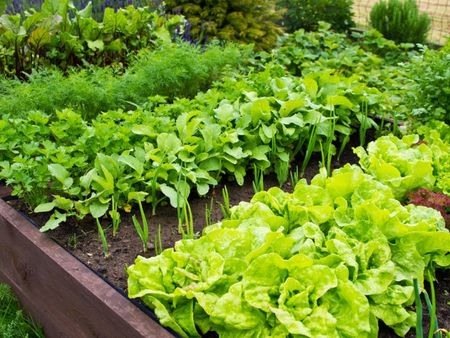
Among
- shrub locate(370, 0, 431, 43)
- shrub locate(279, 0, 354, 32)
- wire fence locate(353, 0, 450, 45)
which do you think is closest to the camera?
shrub locate(370, 0, 431, 43)

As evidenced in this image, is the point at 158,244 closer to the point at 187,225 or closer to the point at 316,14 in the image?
the point at 187,225

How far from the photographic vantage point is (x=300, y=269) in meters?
2.02

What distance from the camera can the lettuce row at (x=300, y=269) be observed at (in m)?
1.96

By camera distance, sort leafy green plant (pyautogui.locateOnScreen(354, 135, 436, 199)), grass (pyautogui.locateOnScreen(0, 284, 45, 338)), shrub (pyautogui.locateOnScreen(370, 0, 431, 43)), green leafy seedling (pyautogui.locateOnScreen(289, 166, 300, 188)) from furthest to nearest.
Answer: shrub (pyautogui.locateOnScreen(370, 0, 431, 43)) → green leafy seedling (pyautogui.locateOnScreen(289, 166, 300, 188)) → grass (pyautogui.locateOnScreen(0, 284, 45, 338)) → leafy green plant (pyautogui.locateOnScreen(354, 135, 436, 199))

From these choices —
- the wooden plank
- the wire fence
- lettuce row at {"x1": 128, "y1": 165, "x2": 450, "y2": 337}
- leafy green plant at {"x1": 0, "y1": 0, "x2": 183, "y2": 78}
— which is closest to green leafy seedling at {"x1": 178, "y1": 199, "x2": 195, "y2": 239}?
lettuce row at {"x1": 128, "y1": 165, "x2": 450, "y2": 337}

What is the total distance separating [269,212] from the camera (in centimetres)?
240

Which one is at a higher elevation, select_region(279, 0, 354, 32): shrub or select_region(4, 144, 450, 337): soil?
select_region(4, 144, 450, 337): soil

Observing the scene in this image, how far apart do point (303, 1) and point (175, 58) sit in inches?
159

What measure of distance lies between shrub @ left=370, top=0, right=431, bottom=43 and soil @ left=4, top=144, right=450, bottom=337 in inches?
192

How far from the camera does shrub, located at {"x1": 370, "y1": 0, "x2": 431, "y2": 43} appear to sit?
7113 millimetres

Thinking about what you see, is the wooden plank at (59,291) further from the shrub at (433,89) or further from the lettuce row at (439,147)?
the shrub at (433,89)

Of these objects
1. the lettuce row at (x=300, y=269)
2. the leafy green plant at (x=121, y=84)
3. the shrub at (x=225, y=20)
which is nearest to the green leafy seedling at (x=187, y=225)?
the lettuce row at (x=300, y=269)

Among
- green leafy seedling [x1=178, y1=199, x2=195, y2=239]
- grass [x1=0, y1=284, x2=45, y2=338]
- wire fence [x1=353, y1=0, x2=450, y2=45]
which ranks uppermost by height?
green leafy seedling [x1=178, y1=199, x2=195, y2=239]

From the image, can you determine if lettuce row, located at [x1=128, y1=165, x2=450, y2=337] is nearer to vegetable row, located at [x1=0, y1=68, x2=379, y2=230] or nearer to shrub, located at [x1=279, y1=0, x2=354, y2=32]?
vegetable row, located at [x1=0, y1=68, x2=379, y2=230]
